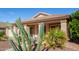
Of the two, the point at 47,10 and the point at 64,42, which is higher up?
the point at 47,10

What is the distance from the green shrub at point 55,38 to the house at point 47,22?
81mm

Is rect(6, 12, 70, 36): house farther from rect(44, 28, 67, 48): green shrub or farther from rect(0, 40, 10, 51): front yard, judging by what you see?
rect(0, 40, 10, 51): front yard

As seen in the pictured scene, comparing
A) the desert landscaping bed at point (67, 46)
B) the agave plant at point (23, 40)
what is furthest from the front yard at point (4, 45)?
the agave plant at point (23, 40)

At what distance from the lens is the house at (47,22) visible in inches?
169

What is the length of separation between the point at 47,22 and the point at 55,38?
363mm

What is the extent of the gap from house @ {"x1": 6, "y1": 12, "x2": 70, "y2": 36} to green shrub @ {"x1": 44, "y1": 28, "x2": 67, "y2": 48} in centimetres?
8

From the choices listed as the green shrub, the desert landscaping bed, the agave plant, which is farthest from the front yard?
the green shrub

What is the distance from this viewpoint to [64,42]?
432cm

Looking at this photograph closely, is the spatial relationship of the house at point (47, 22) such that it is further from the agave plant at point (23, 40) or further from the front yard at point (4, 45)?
the front yard at point (4, 45)

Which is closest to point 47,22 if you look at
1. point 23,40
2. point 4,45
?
point 23,40

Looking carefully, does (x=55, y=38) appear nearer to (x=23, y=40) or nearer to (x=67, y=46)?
(x=67, y=46)
